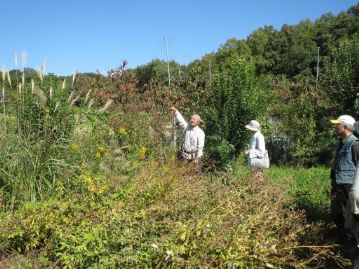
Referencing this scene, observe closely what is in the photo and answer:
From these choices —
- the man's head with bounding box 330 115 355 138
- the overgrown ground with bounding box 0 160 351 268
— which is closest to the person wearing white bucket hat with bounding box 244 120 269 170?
the man's head with bounding box 330 115 355 138

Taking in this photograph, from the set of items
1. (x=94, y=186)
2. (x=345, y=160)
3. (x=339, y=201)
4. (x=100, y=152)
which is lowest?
(x=339, y=201)

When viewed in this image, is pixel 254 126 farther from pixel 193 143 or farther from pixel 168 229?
pixel 168 229

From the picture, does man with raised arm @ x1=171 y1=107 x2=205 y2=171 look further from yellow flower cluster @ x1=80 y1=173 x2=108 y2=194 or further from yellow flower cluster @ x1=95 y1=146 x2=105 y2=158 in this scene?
yellow flower cluster @ x1=80 y1=173 x2=108 y2=194

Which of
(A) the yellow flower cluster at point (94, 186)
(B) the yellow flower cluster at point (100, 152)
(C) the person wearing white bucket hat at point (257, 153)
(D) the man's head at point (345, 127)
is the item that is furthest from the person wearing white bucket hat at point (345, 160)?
(B) the yellow flower cluster at point (100, 152)

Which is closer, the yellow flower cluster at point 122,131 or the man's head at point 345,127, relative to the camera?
the man's head at point 345,127

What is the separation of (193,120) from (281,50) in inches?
1287

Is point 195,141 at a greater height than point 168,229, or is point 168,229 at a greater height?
point 195,141

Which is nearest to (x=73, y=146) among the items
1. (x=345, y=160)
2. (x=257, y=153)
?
(x=257, y=153)

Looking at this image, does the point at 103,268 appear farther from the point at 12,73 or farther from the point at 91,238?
the point at 12,73

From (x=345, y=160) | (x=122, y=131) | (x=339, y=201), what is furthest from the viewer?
(x=122, y=131)

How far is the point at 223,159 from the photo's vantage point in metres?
9.74

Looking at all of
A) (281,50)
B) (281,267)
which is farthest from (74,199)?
(281,50)

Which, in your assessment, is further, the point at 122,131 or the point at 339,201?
the point at 122,131

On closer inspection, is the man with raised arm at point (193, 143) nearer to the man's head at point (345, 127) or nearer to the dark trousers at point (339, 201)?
the dark trousers at point (339, 201)
